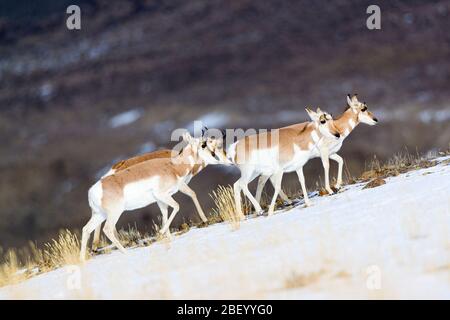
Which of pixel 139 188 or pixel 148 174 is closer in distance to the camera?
pixel 139 188

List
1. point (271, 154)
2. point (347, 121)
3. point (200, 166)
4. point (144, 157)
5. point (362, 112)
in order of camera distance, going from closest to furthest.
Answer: point (271, 154) → point (200, 166) → point (144, 157) → point (347, 121) → point (362, 112)

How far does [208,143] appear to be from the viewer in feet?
48.3

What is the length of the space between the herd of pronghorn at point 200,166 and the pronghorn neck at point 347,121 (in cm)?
154

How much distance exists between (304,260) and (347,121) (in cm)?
823

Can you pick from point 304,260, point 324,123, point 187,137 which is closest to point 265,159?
point 187,137

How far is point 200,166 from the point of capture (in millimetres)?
15070

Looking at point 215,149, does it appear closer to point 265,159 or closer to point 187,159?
point 187,159

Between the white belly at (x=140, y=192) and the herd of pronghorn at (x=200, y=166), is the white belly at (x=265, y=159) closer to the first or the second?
the herd of pronghorn at (x=200, y=166)

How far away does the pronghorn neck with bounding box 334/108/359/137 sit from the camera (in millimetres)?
17734

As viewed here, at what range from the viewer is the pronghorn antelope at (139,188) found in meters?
13.1

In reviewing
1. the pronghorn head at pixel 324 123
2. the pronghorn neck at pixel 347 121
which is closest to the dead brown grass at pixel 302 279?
the pronghorn head at pixel 324 123

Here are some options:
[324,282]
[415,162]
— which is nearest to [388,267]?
[324,282]
